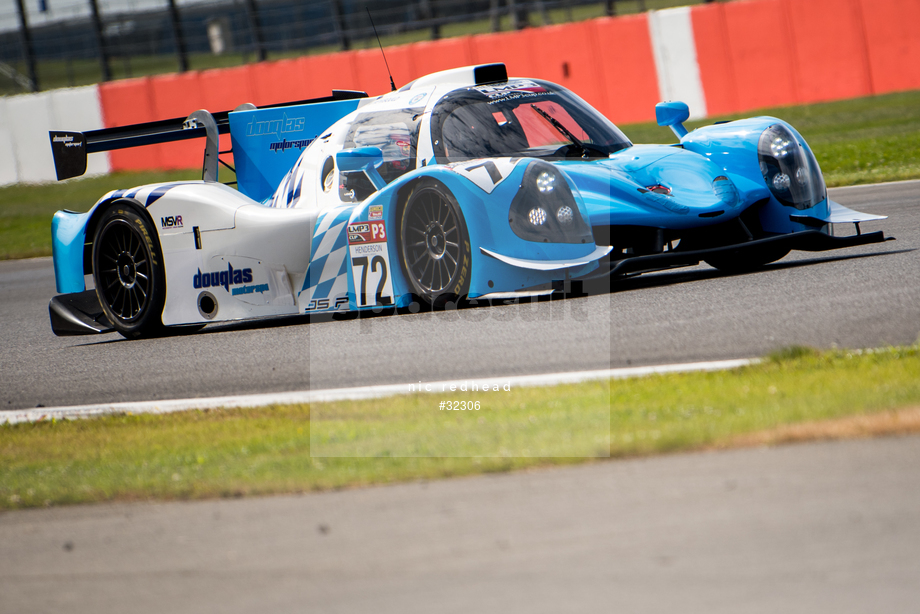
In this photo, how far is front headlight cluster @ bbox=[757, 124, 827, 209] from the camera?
22.5 ft

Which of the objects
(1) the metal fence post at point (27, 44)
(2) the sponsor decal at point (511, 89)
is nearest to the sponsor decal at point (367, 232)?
(2) the sponsor decal at point (511, 89)

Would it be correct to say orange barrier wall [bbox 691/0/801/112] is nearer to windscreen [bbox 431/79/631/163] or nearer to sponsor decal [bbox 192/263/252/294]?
windscreen [bbox 431/79/631/163]

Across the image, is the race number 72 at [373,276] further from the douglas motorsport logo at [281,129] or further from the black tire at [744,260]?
the black tire at [744,260]

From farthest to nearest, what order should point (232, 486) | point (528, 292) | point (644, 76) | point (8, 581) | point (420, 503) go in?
point (644, 76), point (528, 292), point (232, 486), point (420, 503), point (8, 581)

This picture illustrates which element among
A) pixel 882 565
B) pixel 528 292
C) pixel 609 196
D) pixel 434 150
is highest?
pixel 434 150

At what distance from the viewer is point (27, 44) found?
3228cm

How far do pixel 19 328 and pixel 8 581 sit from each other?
7011 millimetres

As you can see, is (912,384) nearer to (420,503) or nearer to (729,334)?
(729,334)

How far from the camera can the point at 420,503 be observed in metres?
3.34

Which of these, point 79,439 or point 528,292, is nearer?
point 79,439

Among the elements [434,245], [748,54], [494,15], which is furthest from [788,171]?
[494,15]

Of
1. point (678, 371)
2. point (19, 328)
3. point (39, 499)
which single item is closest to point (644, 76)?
point (19, 328)

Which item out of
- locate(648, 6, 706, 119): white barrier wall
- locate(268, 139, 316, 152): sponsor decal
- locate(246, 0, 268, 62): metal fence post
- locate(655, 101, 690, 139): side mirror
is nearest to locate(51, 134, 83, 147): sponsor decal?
locate(268, 139, 316, 152): sponsor decal

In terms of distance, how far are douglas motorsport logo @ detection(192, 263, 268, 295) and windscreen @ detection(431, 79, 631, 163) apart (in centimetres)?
157
